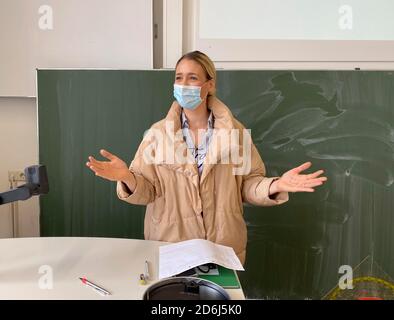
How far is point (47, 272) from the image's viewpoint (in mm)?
1228

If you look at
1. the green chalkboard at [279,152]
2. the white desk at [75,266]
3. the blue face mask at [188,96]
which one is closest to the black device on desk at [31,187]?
the white desk at [75,266]

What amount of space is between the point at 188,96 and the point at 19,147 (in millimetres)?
1405

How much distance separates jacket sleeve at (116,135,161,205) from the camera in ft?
5.05

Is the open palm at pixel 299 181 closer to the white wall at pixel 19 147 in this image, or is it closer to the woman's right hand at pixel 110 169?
the woman's right hand at pixel 110 169

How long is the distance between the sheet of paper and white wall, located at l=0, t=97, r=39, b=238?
1.47 m

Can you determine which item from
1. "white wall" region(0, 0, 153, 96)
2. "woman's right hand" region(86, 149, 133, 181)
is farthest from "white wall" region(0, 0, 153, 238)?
"woman's right hand" region(86, 149, 133, 181)

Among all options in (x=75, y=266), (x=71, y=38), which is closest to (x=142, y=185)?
(x=75, y=266)

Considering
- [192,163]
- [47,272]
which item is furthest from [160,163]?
[47,272]

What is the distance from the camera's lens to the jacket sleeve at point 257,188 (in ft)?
5.08

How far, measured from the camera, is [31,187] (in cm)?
114

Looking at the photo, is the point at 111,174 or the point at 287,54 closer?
the point at 111,174

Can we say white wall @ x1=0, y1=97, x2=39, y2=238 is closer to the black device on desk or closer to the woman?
the woman
